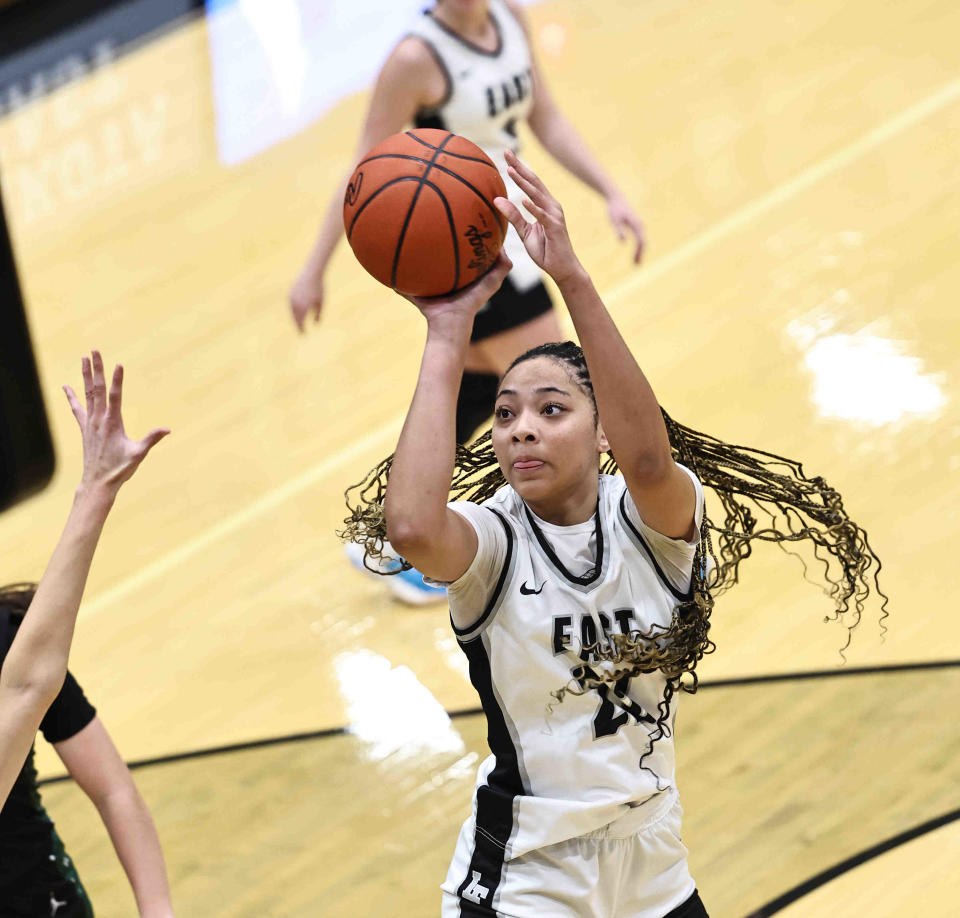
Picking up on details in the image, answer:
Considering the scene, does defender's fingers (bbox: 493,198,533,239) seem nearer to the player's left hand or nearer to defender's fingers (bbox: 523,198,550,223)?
defender's fingers (bbox: 523,198,550,223)

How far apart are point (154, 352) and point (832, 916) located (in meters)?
4.00

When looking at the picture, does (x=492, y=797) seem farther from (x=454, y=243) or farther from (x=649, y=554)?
(x=454, y=243)

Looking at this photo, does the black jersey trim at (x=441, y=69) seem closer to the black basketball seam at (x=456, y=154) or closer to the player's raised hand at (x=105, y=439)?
the black basketball seam at (x=456, y=154)

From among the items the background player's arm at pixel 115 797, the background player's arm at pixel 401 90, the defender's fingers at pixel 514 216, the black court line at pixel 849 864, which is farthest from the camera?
the background player's arm at pixel 401 90

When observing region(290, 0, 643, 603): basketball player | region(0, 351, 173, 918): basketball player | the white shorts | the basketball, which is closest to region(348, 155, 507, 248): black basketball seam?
the basketball

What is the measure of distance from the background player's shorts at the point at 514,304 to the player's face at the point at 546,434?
72.2 inches

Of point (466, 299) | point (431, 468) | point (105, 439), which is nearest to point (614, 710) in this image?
point (431, 468)

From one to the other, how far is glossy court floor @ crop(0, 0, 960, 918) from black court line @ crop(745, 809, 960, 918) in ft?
0.04

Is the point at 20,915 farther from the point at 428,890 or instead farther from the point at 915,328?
the point at 915,328

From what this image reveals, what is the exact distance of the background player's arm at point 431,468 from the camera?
2293 mm

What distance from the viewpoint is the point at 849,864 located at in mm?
3709

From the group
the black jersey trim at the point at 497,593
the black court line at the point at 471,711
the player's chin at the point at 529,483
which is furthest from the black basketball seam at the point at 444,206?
the black court line at the point at 471,711

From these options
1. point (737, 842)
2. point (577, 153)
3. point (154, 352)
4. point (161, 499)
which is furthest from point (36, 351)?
point (737, 842)

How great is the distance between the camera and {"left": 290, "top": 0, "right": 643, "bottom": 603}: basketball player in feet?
14.3
